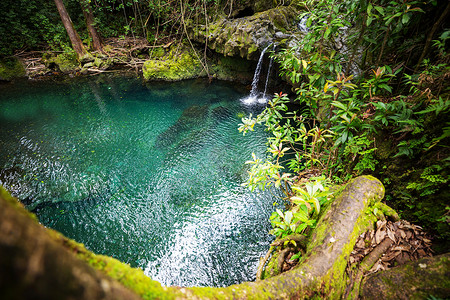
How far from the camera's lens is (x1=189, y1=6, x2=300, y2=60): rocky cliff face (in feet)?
26.3

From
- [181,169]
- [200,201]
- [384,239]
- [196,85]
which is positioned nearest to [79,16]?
[196,85]

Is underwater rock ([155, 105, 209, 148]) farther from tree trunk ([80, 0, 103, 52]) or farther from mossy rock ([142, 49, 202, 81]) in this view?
tree trunk ([80, 0, 103, 52])

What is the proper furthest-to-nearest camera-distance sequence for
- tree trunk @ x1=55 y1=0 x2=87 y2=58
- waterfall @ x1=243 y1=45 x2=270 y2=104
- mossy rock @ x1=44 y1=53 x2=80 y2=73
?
mossy rock @ x1=44 y1=53 x2=80 y2=73, tree trunk @ x1=55 y1=0 x2=87 y2=58, waterfall @ x1=243 y1=45 x2=270 y2=104

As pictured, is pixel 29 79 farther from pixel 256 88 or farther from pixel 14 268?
pixel 14 268

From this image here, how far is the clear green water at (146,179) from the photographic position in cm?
353

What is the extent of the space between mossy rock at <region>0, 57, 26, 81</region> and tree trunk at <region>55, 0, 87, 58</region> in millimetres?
3070

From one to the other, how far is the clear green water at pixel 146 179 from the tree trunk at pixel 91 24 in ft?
16.5

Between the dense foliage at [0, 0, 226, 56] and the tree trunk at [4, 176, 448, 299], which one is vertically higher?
the dense foliage at [0, 0, 226, 56]

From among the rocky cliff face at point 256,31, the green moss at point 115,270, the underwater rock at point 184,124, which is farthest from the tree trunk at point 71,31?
the green moss at point 115,270

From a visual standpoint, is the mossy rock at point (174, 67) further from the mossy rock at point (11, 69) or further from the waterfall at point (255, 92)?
the mossy rock at point (11, 69)

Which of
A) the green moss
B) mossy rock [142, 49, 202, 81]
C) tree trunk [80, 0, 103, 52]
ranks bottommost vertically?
mossy rock [142, 49, 202, 81]

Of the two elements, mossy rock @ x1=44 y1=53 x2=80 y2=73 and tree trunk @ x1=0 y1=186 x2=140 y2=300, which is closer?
tree trunk @ x1=0 y1=186 x2=140 y2=300

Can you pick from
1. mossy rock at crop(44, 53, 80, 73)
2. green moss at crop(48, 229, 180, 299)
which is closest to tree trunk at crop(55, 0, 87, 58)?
mossy rock at crop(44, 53, 80, 73)

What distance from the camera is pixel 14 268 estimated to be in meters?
0.29
